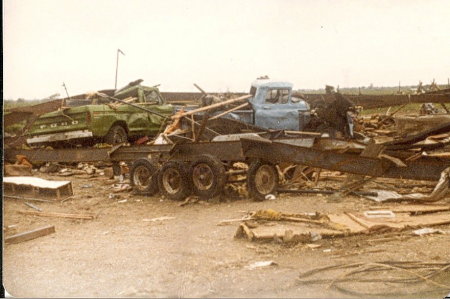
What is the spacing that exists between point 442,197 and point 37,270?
5150 millimetres

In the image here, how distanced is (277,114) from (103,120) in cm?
282

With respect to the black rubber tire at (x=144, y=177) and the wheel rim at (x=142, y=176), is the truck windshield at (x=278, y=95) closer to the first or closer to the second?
the black rubber tire at (x=144, y=177)

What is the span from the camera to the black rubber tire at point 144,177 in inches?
315

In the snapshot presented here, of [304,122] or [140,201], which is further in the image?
[304,122]

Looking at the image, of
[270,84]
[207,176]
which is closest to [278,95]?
[270,84]

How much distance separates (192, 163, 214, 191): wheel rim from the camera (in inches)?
299

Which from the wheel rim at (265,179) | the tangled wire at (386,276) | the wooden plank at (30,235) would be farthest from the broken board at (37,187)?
the tangled wire at (386,276)

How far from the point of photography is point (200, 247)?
5238 mm

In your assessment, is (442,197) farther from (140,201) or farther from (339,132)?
(140,201)

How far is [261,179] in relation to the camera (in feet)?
24.8

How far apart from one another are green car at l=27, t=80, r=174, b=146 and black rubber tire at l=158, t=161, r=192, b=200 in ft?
3.03

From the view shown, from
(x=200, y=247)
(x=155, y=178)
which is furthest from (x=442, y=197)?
(x=155, y=178)

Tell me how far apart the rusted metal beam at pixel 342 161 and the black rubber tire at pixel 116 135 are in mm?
2002

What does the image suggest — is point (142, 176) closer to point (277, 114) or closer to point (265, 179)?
point (265, 179)
